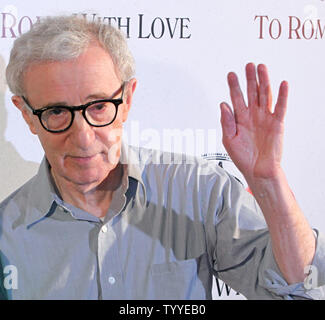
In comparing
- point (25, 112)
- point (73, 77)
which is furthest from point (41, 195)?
point (73, 77)

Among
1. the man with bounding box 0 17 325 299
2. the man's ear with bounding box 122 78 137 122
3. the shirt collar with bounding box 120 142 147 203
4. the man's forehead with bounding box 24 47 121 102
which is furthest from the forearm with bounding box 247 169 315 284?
the man's forehead with bounding box 24 47 121 102

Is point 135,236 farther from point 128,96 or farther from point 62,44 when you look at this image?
point 62,44

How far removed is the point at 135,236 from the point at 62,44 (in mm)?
693

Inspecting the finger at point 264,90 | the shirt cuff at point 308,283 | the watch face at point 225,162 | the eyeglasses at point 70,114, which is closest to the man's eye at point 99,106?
the eyeglasses at point 70,114

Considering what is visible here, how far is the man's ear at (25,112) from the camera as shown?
1658 mm

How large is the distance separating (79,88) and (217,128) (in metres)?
0.50

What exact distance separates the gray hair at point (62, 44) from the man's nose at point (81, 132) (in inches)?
7.8

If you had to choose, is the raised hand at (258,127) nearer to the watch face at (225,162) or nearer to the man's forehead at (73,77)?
the watch face at (225,162)

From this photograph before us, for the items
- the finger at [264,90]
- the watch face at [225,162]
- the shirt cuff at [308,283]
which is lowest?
the shirt cuff at [308,283]

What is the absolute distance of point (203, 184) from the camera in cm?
170

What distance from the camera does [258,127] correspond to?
1.61m

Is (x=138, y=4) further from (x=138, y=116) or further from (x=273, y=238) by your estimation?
(x=273, y=238)

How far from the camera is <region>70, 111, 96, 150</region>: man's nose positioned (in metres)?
1.62

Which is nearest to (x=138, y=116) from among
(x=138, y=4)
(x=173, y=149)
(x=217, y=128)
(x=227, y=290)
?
(x=173, y=149)
